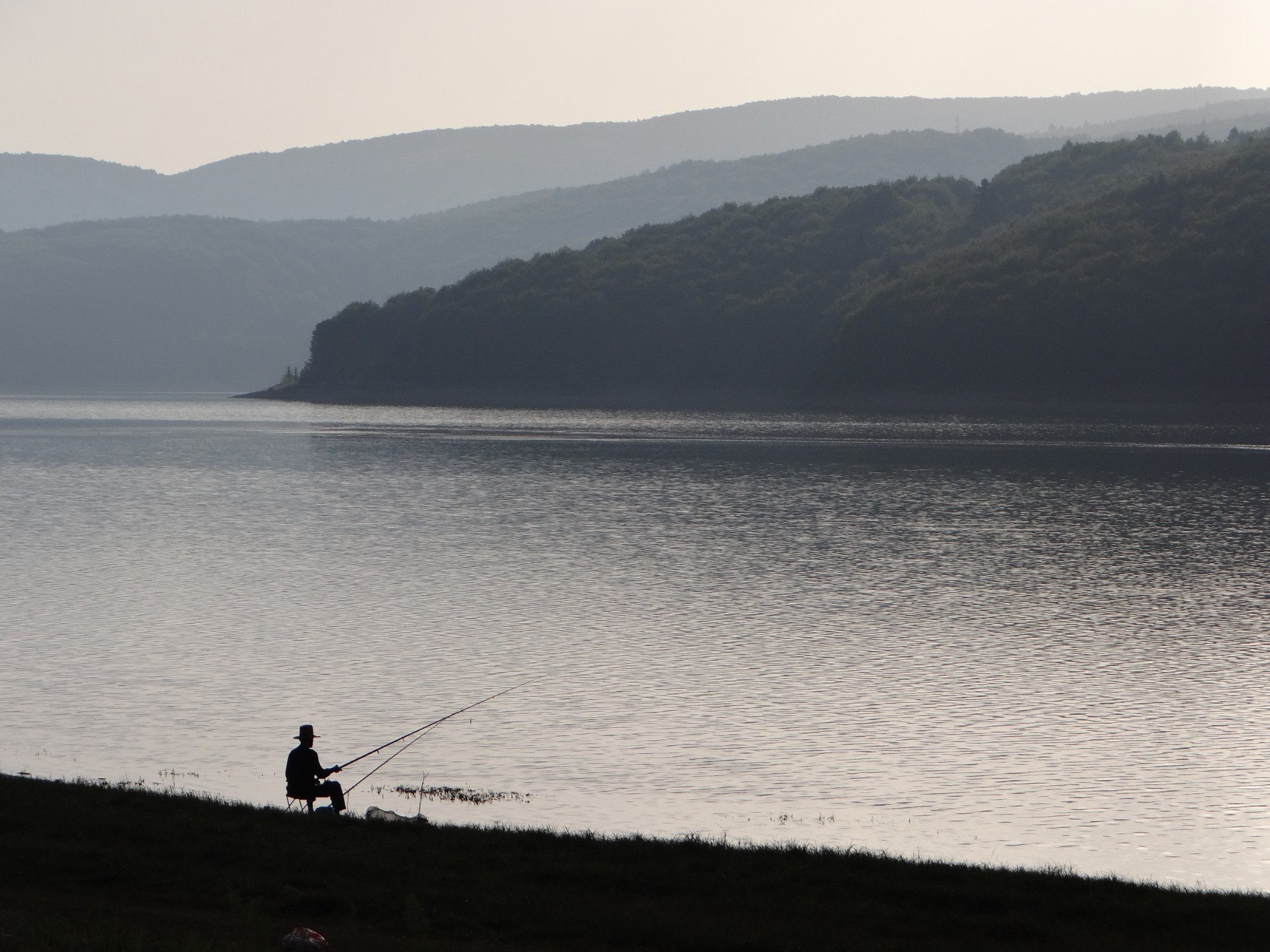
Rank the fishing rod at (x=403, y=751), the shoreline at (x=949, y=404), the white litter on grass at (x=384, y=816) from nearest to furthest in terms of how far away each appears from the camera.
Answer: the white litter on grass at (x=384, y=816)
the fishing rod at (x=403, y=751)
the shoreline at (x=949, y=404)

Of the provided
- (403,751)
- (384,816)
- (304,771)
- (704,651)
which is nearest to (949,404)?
(704,651)

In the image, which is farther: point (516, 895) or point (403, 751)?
point (403, 751)

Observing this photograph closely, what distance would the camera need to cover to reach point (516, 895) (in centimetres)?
1647

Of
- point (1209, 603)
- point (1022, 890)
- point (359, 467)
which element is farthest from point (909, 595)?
point (359, 467)

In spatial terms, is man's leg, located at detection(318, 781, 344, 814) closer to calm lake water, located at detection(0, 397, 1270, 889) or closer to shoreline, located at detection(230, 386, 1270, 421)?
calm lake water, located at detection(0, 397, 1270, 889)

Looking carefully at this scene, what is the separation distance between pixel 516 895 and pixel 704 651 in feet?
69.6

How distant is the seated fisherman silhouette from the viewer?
20.6 meters

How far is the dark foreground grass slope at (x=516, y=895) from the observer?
1506cm

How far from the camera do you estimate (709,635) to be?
39.6 metres

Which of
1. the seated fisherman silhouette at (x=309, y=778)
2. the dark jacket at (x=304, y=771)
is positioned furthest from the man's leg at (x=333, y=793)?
the dark jacket at (x=304, y=771)

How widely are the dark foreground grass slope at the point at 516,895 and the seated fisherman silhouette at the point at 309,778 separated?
3.73 ft

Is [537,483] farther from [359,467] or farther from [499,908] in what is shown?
[499,908]

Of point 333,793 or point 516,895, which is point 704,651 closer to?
point 333,793

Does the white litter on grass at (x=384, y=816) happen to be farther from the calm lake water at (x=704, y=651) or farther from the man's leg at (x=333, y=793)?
the calm lake water at (x=704, y=651)
